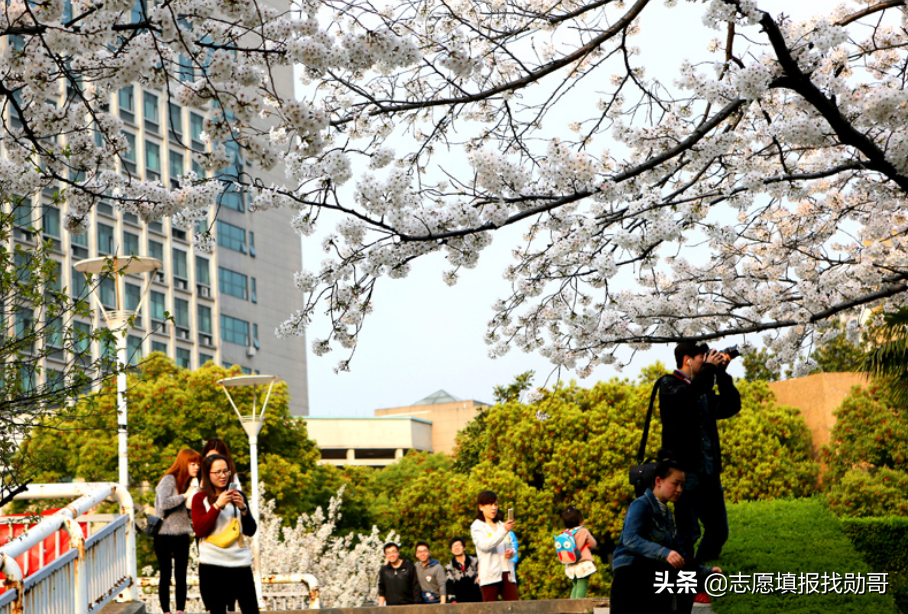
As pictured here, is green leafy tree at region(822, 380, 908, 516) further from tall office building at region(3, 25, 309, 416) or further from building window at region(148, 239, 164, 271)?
building window at region(148, 239, 164, 271)

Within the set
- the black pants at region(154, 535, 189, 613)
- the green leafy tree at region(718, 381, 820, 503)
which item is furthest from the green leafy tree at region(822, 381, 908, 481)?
the black pants at region(154, 535, 189, 613)

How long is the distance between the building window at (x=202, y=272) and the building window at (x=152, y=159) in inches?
227

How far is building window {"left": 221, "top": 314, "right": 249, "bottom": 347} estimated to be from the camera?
201 ft

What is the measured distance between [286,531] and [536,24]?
56.3ft

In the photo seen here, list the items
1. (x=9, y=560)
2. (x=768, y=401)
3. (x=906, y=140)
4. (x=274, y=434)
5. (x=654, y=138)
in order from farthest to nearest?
(x=274, y=434) → (x=768, y=401) → (x=654, y=138) → (x=906, y=140) → (x=9, y=560)

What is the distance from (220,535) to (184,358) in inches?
2022

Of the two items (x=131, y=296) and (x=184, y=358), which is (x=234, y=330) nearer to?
(x=184, y=358)

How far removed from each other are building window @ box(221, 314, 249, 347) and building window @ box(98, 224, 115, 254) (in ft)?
35.6

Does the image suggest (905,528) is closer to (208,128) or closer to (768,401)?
(208,128)

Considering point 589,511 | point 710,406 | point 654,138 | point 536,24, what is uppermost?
point 536,24

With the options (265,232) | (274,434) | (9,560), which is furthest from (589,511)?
(265,232)

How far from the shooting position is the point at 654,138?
8.11m

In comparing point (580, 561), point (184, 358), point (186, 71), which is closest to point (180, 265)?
point (184, 358)

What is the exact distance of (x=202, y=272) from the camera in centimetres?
5972
